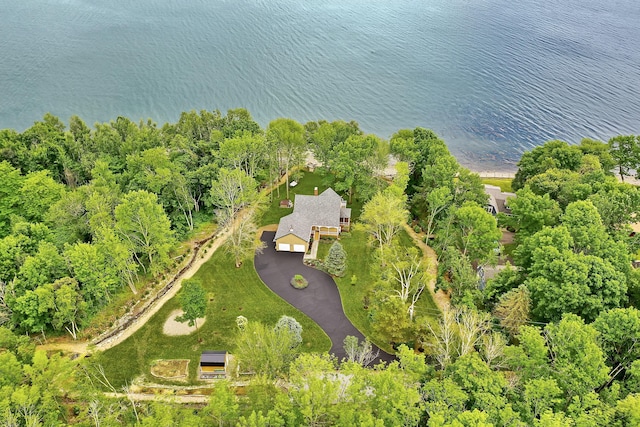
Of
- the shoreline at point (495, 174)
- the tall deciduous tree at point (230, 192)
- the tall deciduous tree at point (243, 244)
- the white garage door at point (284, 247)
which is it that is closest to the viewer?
the tall deciduous tree at point (243, 244)

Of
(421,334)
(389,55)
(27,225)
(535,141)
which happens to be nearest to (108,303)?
(27,225)

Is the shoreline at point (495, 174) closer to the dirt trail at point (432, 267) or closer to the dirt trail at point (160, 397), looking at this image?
the dirt trail at point (432, 267)

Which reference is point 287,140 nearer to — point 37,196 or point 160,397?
point 37,196

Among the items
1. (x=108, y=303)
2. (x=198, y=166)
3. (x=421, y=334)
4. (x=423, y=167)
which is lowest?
(x=108, y=303)

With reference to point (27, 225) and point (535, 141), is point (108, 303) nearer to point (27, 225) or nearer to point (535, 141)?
point (27, 225)

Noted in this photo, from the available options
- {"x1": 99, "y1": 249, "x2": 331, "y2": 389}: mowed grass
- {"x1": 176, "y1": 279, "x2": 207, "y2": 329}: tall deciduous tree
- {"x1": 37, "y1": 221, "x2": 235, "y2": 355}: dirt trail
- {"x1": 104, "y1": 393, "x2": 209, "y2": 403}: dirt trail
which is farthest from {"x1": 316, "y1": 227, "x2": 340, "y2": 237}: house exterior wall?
{"x1": 104, "y1": 393, "x2": 209, "y2": 403}: dirt trail

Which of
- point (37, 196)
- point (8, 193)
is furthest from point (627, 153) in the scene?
point (8, 193)

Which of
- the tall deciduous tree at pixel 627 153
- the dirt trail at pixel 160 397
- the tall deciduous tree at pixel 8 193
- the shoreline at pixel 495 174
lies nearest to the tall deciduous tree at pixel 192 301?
the dirt trail at pixel 160 397
